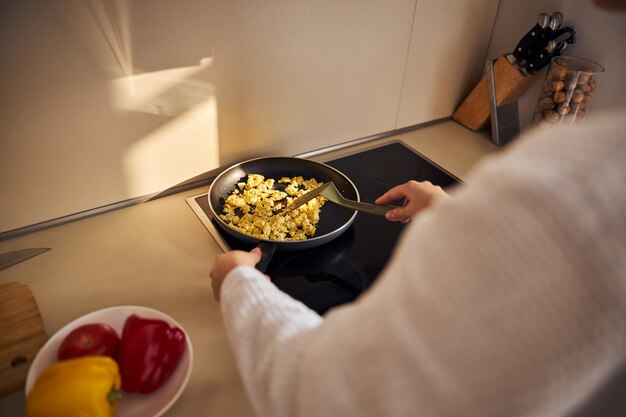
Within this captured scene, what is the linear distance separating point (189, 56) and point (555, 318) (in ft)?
2.53

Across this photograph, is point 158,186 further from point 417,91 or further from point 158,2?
point 417,91

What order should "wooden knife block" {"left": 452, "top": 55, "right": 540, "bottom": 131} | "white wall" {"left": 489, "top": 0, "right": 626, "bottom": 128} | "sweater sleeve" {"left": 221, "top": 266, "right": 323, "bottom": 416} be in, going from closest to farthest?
"sweater sleeve" {"left": 221, "top": 266, "right": 323, "bottom": 416} < "white wall" {"left": 489, "top": 0, "right": 626, "bottom": 128} < "wooden knife block" {"left": 452, "top": 55, "right": 540, "bottom": 131}

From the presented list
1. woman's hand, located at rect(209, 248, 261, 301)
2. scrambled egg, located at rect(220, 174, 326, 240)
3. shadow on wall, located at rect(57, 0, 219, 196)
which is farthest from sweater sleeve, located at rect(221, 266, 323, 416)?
shadow on wall, located at rect(57, 0, 219, 196)

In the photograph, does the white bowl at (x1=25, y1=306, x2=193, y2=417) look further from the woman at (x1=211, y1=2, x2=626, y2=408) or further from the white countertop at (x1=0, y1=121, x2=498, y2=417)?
the woman at (x1=211, y1=2, x2=626, y2=408)

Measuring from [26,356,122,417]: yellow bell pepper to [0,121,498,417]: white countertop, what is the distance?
3.9 inches

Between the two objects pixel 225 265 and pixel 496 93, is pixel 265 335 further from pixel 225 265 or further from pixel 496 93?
pixel 496 93

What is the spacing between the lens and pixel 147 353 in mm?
558

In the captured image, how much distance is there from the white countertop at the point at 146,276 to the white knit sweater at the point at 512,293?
346 millimetres

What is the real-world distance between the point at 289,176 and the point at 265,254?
0.31 metres

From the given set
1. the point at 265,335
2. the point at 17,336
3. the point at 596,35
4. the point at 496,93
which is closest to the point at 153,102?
the point at 17,336

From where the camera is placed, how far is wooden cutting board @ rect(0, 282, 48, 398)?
0.58m

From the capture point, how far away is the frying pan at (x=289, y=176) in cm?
81

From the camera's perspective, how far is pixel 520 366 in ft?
0.98

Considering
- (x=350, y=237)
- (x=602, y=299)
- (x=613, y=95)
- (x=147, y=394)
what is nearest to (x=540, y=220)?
(x=602, y=299)
